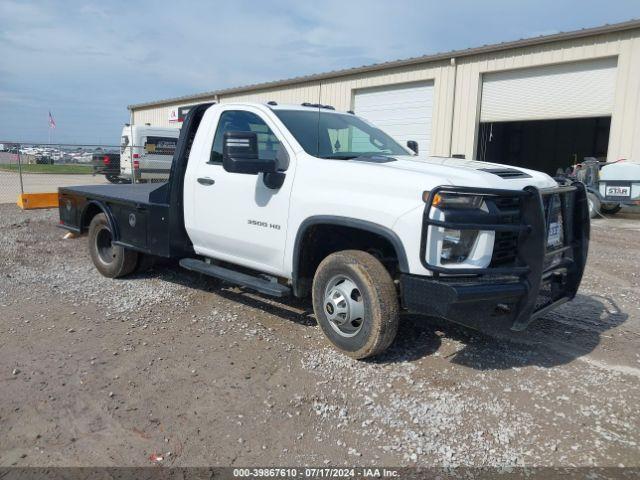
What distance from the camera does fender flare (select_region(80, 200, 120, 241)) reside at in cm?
643

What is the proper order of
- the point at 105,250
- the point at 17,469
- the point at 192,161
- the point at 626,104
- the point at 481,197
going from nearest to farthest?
the point at 17,469 < the point at 481,197 < the point at 192,161 < the point at 105,250 < the point at 626,104

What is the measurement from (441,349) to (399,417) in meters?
1.21

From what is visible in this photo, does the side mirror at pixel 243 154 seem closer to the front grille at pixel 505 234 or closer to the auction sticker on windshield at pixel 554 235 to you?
the front grille at pixel 505 234

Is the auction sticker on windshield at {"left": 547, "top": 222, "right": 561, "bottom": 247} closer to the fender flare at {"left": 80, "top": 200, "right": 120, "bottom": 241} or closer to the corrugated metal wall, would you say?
the fender flare at {"left": 80, "top": 200, "right": 120, "bottom": 241}

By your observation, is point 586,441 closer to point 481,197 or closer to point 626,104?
point 481,197

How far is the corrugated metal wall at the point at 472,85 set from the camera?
13648mm

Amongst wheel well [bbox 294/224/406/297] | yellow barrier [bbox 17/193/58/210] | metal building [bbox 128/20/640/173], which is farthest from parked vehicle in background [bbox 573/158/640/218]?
yellow barrier [bbox 17/193/58/210]

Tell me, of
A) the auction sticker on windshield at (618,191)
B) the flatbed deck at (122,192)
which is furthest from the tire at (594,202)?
the flatbed deck at (122,192)

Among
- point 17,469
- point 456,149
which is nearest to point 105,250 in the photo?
point 17,469

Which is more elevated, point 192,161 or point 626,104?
point 626,104

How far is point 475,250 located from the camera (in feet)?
12.3

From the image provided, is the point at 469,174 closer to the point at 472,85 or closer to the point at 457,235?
the point at 457,235

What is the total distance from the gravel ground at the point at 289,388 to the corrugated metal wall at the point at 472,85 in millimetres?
9732

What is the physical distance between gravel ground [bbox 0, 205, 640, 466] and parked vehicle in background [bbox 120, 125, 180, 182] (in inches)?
565
